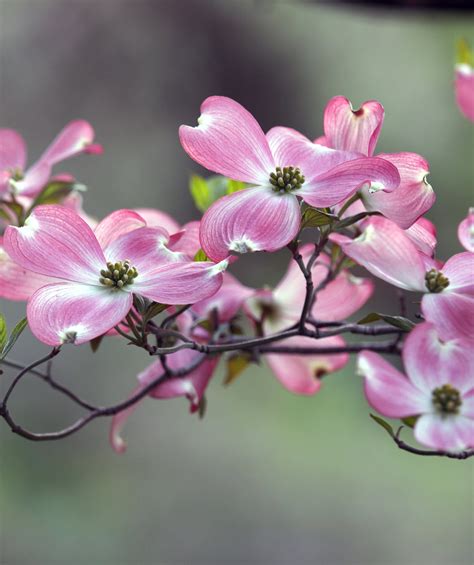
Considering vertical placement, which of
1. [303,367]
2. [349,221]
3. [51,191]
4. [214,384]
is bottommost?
[214,384]

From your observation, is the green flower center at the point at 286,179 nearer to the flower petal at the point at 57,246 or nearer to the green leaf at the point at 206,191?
the flower petal at the point at 57,246

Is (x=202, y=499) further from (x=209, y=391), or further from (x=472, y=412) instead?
(x=472, y=412)

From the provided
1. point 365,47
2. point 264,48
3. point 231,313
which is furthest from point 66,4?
point 231,313

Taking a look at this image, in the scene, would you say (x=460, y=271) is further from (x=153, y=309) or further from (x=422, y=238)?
(x=153, y=309)

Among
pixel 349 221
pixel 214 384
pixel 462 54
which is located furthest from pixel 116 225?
pixel 214 384

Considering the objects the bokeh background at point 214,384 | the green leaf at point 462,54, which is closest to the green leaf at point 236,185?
the green leaf at point 462,54

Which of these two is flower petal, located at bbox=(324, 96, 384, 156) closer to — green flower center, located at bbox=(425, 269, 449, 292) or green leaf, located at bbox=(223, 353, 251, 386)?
green flower center, located at bbox=(425, 269, 449, 292)
